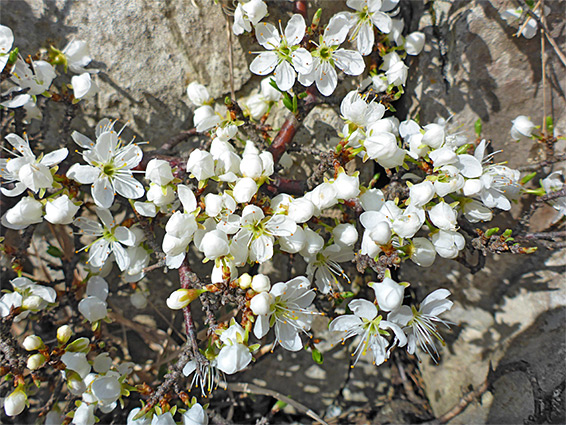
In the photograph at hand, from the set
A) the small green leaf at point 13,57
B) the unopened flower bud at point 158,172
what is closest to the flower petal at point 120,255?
the unopened flower bud at point 158,172

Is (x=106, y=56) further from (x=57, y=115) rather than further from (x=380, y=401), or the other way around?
(x=380, y=401)

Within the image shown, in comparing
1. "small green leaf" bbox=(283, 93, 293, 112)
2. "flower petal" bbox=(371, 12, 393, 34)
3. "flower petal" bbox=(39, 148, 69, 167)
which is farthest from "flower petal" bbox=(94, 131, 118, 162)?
"flower petal" bbox=(371, 12, 393, 34)

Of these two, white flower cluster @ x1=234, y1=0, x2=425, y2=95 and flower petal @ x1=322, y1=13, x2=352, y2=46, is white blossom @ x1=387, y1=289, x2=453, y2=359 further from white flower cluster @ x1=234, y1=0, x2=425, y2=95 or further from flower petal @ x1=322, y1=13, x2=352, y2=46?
flower petal @ x1=322, y1=13, x2=352, y2=46

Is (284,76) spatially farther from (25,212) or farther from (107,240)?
(25,212)

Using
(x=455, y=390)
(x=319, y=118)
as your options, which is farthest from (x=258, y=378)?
(x=319, y=118)

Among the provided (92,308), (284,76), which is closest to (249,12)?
(284,76)

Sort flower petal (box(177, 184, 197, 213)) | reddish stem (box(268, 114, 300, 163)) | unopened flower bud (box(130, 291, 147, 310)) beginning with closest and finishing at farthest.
Result: flower petal (box(177, 184, 197, 213)) < reddish stem (box(268, 114, 300, 163)) < unopened flower bud (box(130, 291, 147, 310))

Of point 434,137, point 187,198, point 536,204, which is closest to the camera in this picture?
point 187,198
